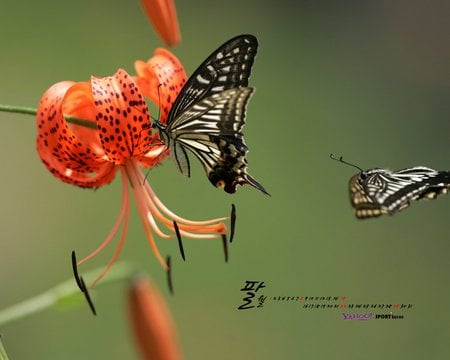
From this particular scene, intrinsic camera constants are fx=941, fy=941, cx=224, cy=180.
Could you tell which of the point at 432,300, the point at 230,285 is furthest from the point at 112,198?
the point at 432,300

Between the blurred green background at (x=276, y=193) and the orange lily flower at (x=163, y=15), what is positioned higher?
the orange lily flower at (x=163, y=15)

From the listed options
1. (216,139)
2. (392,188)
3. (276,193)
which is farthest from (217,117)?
(276,193)

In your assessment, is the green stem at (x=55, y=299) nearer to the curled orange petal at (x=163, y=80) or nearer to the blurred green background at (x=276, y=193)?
the curled orange petal at (x=163, y=80)

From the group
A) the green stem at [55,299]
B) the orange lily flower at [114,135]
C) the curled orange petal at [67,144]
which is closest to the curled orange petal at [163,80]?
the orange lily flower at [114,135]

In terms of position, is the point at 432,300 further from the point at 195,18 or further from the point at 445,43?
the point at 195,18

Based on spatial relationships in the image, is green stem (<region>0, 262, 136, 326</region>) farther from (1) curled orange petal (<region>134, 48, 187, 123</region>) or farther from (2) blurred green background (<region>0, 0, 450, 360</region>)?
(2) blurred green background (<region>0, 0, 450, 360</region>)
